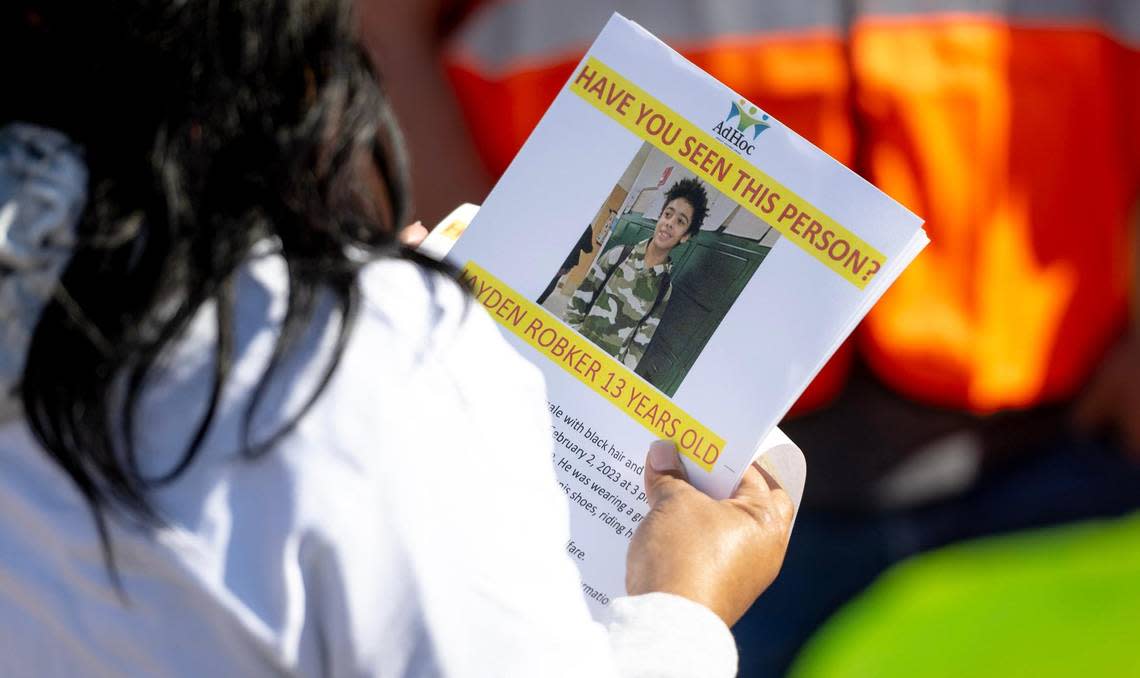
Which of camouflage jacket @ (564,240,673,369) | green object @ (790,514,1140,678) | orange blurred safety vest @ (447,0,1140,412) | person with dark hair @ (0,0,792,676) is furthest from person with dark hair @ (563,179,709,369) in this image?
green object @ (790,514,1140,678)

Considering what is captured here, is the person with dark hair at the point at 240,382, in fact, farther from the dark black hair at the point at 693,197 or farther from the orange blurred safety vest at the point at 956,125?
the orange blurred safety vest at the point at 956,125

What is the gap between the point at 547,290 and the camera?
98 cm

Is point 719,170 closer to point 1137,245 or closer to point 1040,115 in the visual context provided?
point 1040,115

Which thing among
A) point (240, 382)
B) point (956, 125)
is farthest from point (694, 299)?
point (956, 125)

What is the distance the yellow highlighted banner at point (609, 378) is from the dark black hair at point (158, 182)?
14.9 inches

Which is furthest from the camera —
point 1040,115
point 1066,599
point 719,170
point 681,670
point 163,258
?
point 1066,599

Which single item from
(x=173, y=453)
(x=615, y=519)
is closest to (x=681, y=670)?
(x=615, y=519)

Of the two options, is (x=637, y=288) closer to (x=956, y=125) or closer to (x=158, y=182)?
(x=158, y=182)

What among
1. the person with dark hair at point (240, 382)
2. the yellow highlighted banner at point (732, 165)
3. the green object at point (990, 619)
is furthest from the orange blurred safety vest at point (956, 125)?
the person with dark hair at point (240, 382)

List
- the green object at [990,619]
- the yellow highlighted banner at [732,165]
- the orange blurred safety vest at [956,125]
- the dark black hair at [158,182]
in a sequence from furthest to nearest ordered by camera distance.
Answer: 1. the green object at [990,619]
2. the orange blurred safety vest at [956,125]
3. the yellow highlighted banner at [732,165]
4. the dark black hair at [158,182]

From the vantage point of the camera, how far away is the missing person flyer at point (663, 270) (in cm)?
92

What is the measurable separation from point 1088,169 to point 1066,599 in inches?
24.8

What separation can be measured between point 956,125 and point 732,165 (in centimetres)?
87

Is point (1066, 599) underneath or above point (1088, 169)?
underneath
